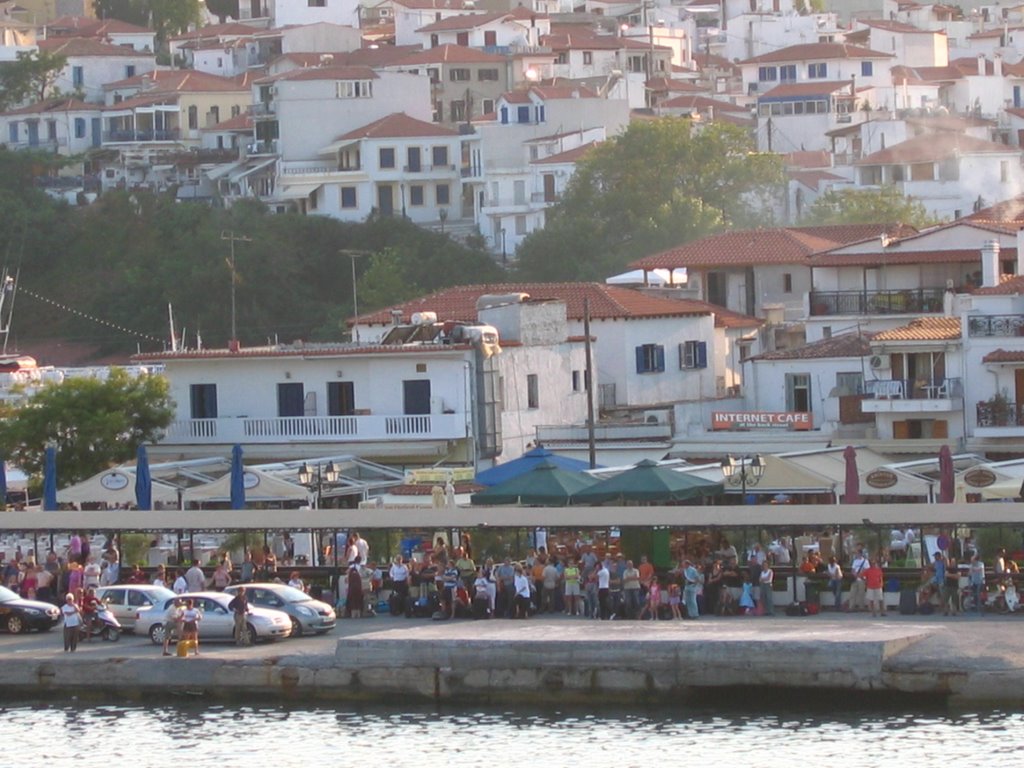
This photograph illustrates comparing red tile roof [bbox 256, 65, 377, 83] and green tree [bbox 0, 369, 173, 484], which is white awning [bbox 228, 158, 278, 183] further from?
green tree [bbox 0, 369, 173, 484]

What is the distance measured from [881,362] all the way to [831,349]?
4024 millimetres

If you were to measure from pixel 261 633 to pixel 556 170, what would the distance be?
262ft

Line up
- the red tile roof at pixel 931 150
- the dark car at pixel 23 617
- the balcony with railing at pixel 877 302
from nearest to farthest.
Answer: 1. the dark car at pixel 23 617
2. the balcony with railing at pixel 877 302
3. the red tile roof at pixel 931 150

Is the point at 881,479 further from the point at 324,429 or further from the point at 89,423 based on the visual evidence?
the point at 89,423

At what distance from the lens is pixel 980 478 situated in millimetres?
44719

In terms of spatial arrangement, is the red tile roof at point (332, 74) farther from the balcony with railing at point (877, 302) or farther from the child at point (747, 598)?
the child at point (747, 598)

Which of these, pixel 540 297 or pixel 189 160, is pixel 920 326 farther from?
pixel 189 160

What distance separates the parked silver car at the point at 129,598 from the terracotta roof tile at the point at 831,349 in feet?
80.6

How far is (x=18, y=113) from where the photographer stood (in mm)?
140500

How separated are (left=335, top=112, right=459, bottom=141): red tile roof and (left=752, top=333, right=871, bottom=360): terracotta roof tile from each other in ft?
197

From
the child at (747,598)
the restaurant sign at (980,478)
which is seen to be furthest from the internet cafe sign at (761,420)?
the child at (747,598)

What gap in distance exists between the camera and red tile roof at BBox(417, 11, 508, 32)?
5576 inches

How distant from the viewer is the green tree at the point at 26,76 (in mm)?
144500

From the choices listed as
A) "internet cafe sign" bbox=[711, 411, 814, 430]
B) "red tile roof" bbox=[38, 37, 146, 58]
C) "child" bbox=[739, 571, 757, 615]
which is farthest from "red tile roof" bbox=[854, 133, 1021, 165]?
"child" bbox=[739, 571, 757, 615]
